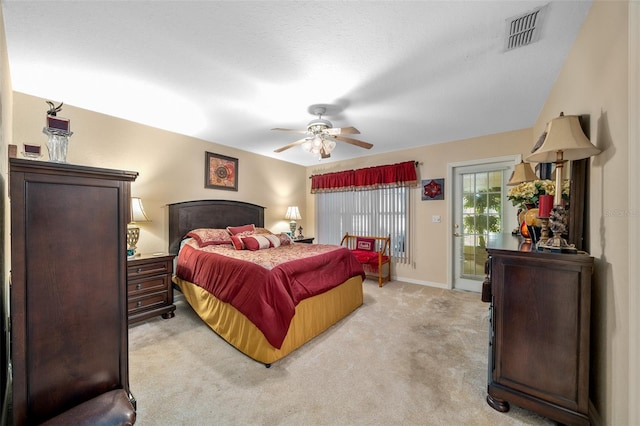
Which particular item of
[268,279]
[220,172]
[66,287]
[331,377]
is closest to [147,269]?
[268,279]

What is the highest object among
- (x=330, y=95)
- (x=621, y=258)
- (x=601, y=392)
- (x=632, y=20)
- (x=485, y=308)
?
(x=330, y=95)

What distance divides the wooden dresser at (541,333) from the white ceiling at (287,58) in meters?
1.52

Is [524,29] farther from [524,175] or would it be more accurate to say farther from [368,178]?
[368,178]

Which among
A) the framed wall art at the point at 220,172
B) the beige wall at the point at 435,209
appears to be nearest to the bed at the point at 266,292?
the framed wall art at the point at 220,172

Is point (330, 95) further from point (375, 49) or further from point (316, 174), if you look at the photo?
point (316, 174)

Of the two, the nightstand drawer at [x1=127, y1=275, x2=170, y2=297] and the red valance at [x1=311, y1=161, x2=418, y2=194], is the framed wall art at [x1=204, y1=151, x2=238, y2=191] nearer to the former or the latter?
the nightstand drawer at [x1=127, y1=275, x2=170, y2=297]

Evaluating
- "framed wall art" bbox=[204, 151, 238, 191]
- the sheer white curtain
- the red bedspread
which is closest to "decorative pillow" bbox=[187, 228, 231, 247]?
the red bedspread

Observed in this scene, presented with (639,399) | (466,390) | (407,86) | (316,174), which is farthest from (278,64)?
(316,174)

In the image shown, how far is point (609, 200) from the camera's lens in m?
1.26

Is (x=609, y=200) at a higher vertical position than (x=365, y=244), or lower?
higher

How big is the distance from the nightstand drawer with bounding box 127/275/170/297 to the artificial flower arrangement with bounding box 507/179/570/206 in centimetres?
368

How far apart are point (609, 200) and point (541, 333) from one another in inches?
31.6

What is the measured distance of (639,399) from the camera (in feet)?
3.07

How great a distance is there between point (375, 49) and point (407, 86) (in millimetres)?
667
